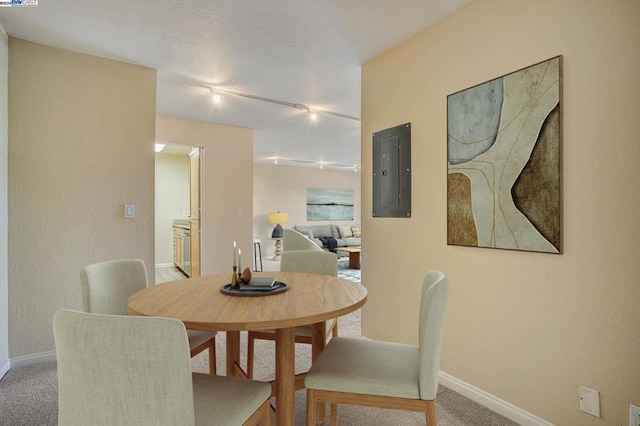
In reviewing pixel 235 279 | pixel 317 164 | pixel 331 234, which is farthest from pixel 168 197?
pixel 235 279

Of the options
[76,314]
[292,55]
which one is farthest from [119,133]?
[76,314]

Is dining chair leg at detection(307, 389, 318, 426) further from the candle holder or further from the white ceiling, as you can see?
the white ceiling

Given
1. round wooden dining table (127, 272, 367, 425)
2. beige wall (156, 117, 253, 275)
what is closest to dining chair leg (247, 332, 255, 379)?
round wooden dining table (127, 272, 367, 425)

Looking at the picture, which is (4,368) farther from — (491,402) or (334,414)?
(491,402)

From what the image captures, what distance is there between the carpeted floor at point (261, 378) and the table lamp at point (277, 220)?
5088 millimetres

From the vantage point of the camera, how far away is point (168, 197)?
6.77 m

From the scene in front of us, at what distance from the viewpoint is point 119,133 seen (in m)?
2.76

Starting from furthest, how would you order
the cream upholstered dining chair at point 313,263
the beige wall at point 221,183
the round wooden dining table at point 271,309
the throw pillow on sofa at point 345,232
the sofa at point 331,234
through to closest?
the throw pillow on sofa at point 345,232
the sofa at point 331,234
the beige wall at point 221,183
the cream upholstered dining chair at point 313,263
the round wooden dining table at point 271,309

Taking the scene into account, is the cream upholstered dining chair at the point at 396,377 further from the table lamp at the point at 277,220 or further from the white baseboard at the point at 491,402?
the table lamp at the point at 277,220

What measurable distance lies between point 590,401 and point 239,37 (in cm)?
283

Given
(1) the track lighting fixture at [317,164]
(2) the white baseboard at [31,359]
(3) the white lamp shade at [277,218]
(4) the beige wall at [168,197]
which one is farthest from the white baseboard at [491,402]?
(4) the beige wall at [168,197]

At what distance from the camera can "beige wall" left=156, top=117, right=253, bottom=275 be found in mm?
4434

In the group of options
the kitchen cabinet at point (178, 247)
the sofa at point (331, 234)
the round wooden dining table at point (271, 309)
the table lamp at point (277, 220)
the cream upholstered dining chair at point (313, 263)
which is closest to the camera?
the round wooden dining table at point (271, 309)

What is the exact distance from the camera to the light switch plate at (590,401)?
1482 millimetres
